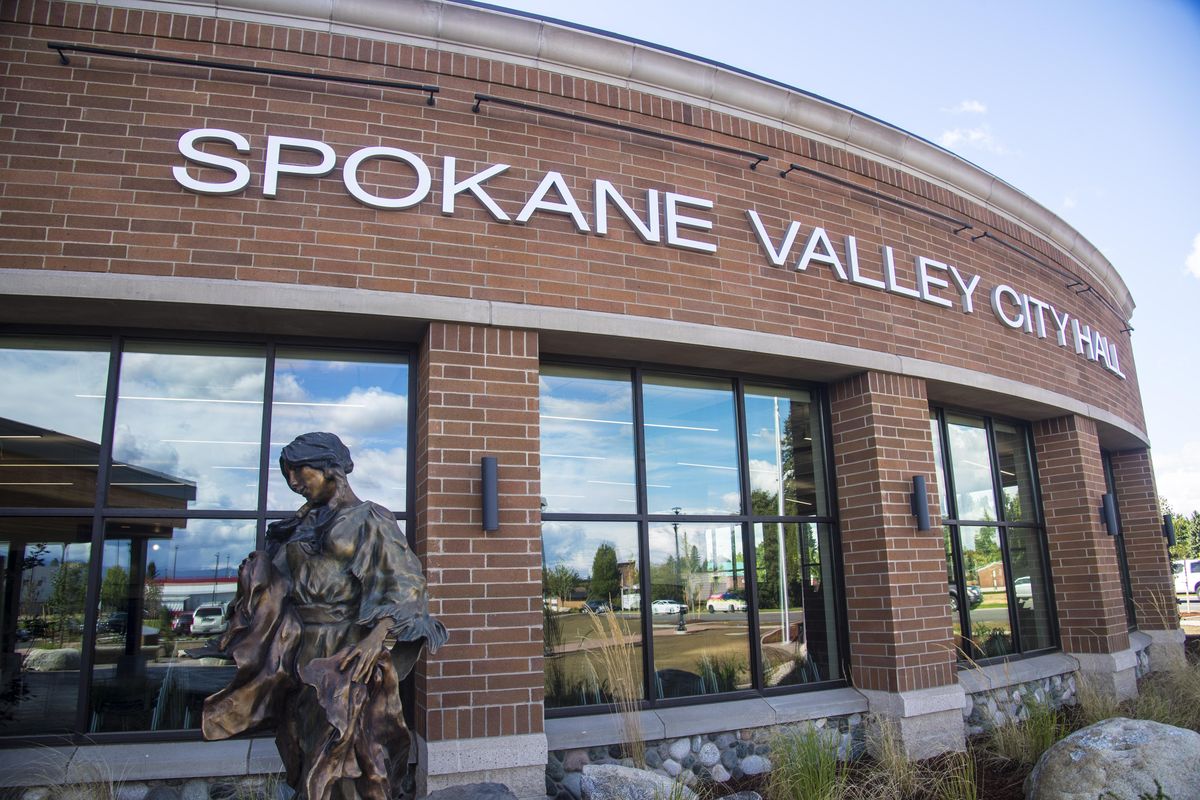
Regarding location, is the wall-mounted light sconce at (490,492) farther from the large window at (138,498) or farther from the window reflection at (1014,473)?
the window reflection at (1014,473)

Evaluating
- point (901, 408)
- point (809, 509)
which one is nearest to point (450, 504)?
point (809, 509)

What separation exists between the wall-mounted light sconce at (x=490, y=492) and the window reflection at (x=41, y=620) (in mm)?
2728

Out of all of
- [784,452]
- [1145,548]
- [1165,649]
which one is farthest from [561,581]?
[1145,548]

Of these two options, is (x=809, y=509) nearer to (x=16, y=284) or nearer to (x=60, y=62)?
(x=16, y=284)

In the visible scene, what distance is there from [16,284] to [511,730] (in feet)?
14.4

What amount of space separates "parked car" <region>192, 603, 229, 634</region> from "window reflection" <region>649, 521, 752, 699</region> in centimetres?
330

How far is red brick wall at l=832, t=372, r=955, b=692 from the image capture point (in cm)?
716

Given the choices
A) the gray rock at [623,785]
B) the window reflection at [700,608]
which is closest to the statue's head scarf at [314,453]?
the gray rock at [623,785]

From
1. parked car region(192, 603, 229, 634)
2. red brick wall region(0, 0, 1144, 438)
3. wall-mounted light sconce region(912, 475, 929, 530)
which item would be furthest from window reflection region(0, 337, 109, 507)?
wall-mounted light sconce region(912, 475, 929, 530)

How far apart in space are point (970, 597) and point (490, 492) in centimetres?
612

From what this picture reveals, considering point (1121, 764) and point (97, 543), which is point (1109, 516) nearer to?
point (1121, 764)

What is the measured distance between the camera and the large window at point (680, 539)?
6.49 metres

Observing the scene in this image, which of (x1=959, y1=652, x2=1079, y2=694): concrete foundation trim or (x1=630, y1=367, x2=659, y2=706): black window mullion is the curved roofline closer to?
(x1=630, y1=367, x2=659, y2=706): black window mullion

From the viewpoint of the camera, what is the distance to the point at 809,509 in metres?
7.82
